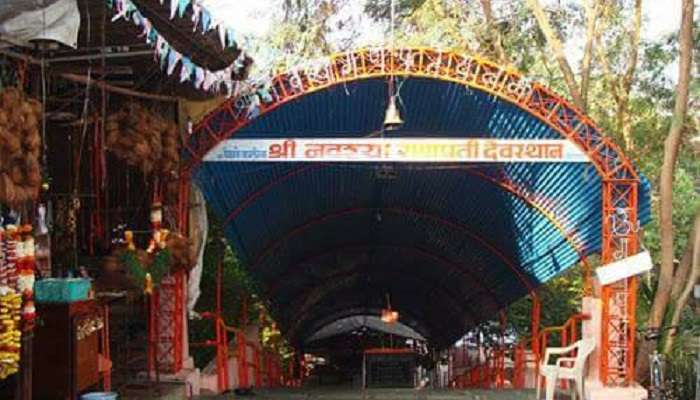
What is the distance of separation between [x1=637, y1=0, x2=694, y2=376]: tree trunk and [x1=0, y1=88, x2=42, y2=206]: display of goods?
8471mm

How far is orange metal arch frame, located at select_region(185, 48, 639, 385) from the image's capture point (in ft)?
31.3

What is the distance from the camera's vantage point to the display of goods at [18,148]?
542cm

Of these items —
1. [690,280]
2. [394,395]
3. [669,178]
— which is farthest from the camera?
[690,280]

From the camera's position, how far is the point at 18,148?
18.0 ft

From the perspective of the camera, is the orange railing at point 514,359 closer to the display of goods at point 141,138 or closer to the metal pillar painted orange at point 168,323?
the metal pillar painted orange at point 168,323

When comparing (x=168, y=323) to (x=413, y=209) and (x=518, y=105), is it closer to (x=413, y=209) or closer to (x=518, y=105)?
(x=518, y=105)

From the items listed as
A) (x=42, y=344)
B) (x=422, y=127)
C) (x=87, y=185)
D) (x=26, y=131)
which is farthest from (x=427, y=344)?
(x=26, y=131)

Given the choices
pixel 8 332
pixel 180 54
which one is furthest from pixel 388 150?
pixel 8 332

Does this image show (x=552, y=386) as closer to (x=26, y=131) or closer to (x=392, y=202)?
(x=392, y=202)

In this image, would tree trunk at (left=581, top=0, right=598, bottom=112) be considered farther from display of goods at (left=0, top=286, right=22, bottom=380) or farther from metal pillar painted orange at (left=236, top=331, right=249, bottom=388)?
display of goods at (left=0, top=286, right=22, bottom=380)

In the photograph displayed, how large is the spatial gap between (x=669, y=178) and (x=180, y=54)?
22.7 feet

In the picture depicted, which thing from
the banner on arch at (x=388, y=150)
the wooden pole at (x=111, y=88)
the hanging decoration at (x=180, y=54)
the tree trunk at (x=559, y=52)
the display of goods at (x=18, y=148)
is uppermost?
the tree trunk at (x=559, y=52)

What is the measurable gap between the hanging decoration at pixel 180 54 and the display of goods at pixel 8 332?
182 cm

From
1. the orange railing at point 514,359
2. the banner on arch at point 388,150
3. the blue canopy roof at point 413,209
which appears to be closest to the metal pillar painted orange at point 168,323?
the blue canopy roof at point 413,209
